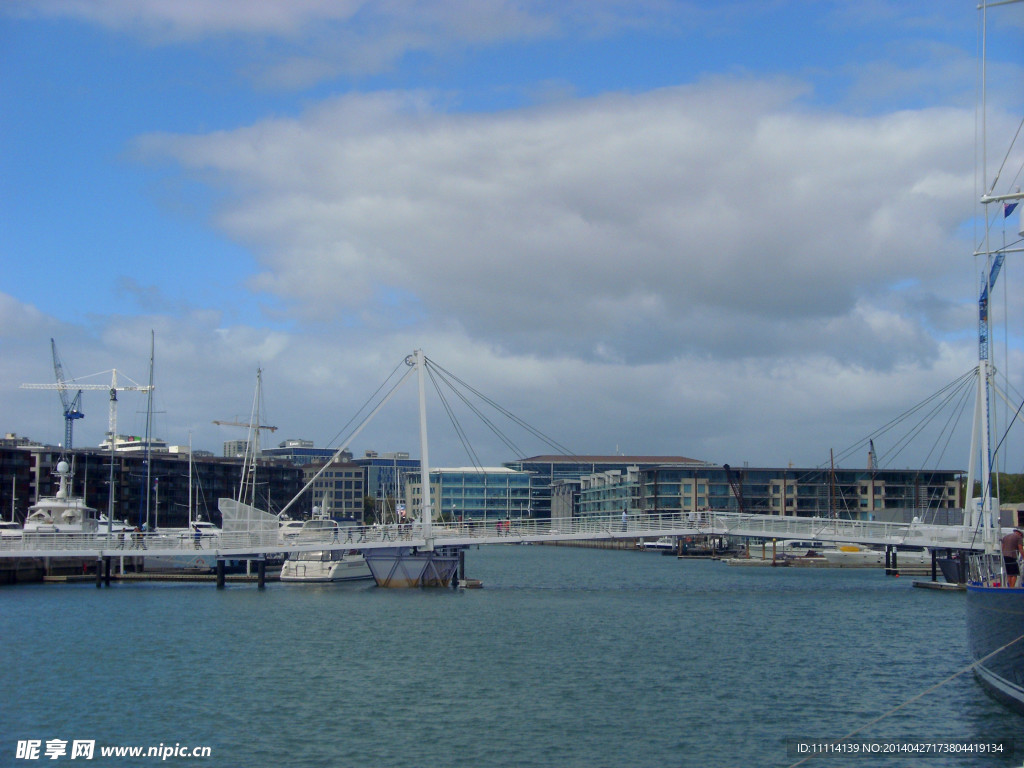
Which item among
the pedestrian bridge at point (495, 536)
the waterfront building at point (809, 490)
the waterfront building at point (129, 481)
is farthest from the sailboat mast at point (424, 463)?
the waterfront building at point (809, 490)

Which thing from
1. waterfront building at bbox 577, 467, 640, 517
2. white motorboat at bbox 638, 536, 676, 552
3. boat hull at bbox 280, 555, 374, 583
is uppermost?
waterfront building at bbox 577, 467, 640, 517

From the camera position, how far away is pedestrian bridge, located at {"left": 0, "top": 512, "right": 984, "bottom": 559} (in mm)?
52562

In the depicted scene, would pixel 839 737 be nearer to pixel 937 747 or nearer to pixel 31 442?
pixel 937 747

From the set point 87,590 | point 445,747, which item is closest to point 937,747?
point 445,747

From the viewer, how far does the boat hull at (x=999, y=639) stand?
69.2ft

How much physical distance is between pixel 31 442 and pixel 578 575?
89401 mm

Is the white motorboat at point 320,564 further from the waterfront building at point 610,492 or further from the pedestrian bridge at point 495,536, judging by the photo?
the waterfront building at point 610,492

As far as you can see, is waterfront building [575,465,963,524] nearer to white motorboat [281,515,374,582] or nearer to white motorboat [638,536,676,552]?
white motorboat [638,536,676,552]

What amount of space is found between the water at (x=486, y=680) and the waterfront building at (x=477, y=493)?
133m

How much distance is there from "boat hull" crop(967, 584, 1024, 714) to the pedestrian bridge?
2618cm

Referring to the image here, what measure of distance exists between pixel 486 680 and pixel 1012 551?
44.4ft

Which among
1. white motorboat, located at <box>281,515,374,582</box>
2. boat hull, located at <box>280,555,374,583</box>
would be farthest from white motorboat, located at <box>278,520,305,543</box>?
boat hull, located at <box>280,555,374,583</box>

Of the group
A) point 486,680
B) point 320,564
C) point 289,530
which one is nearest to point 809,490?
point 320,564

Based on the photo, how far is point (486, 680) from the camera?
90.1ft
